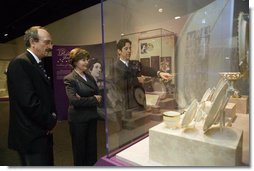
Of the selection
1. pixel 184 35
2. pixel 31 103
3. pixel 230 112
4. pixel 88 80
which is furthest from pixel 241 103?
pixel 31 103

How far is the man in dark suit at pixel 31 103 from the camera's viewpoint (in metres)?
1.06

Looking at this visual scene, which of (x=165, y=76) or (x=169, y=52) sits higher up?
(x=169, y=52)

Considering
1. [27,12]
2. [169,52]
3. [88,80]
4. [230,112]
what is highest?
[27,12]

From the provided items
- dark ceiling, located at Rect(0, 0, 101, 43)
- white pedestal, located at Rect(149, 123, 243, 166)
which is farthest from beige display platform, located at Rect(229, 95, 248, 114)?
dark ceiling, located at Rect(0, 0, 101, 43)

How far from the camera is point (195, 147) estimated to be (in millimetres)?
704

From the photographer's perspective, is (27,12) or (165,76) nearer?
(165,76)

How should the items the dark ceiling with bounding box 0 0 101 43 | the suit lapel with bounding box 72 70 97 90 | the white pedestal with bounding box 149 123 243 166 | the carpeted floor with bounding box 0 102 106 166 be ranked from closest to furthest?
the white pedestal with bounding box 149 123 243 166
the suit lapel with bounding box 72 70 97 90
the carpeted floor with bounding box 0 102 106 166
the dark ceiling with bounding box 0 0 101 43

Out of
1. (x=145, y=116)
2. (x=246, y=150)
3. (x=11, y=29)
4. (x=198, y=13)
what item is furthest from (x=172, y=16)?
(x=11, y=29)

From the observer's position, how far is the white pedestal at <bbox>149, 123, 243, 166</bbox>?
0.67 m

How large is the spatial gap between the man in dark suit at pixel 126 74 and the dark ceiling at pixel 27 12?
1.52 m

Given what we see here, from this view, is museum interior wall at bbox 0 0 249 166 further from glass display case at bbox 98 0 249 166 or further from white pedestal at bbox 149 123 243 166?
white pedestal at bbox 149 123 243 166

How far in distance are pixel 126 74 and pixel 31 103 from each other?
0.55 metres

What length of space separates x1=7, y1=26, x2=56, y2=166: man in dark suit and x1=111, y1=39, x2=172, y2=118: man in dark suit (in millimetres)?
397

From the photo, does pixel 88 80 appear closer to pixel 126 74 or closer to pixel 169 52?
pixel 126 74
